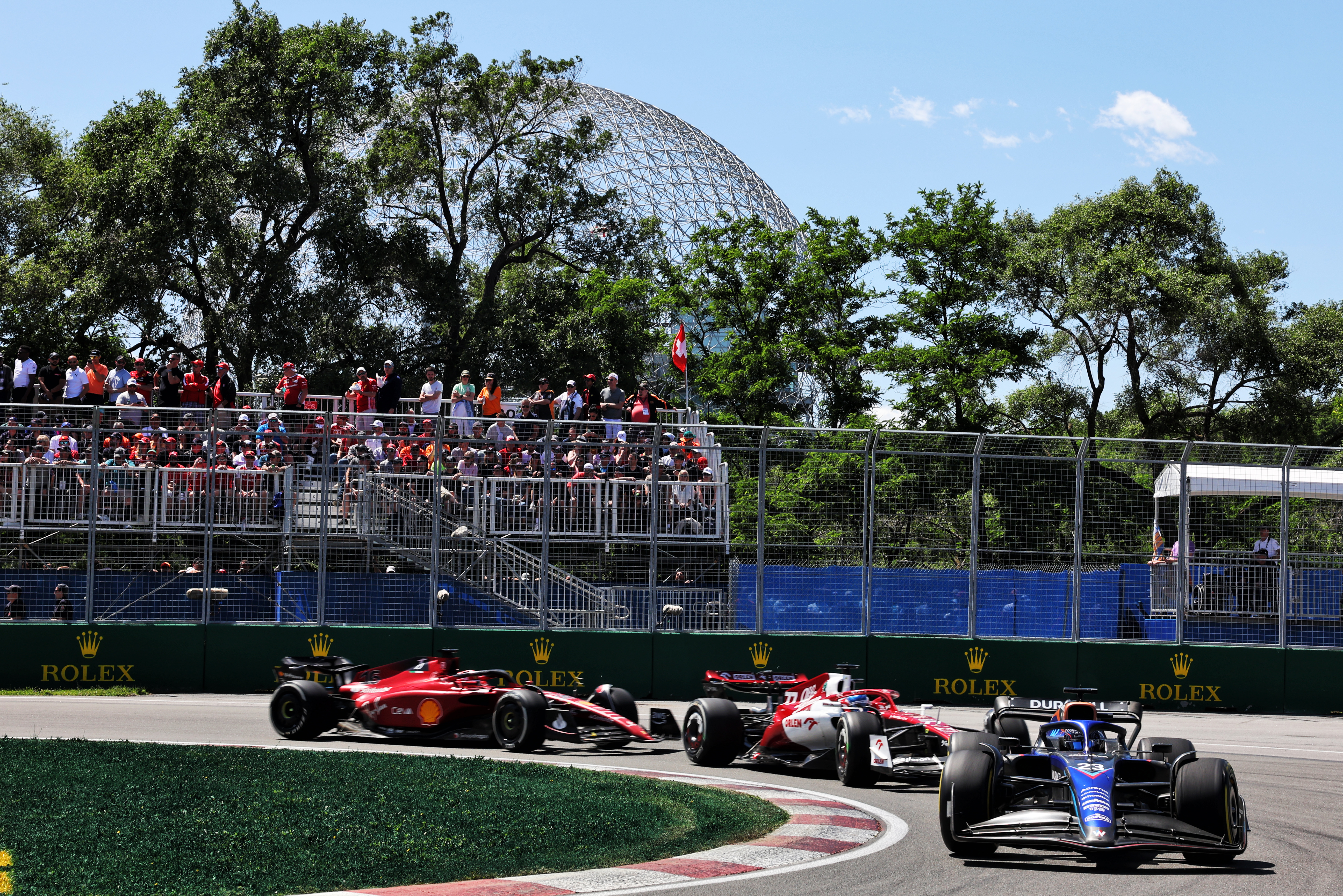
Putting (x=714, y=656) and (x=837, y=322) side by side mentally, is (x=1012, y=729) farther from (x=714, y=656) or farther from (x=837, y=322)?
(x=837, y=322)

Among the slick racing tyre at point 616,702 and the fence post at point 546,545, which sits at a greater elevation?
the fence post at point 546,545

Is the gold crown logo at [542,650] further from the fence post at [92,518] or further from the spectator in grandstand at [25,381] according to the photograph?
the spectator in grandstand at [25,381]

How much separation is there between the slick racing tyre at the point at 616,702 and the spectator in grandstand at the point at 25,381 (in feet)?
48.1

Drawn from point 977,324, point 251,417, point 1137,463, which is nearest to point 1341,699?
point 1137,463

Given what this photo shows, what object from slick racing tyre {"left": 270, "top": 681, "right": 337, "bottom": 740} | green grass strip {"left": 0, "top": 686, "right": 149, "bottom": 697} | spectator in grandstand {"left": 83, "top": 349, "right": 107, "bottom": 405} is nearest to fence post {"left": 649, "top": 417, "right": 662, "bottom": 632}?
slick racing tyre {"left": 270, "top": 681, "right": 337, "bottom": 740}

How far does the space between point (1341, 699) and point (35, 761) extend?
63.9ft

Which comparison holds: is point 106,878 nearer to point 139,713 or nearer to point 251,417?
point 139,713

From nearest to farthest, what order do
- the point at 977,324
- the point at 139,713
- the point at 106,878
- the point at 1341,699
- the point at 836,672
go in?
the point at 106,878 < the point at 836,672 < the point at 139,713 < the point at 1341,699 < the point at 977,324

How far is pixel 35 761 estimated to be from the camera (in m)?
11.8

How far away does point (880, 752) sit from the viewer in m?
12.3

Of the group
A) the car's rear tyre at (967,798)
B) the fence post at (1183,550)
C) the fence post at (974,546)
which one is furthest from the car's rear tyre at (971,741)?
the fence post at (1183,550)

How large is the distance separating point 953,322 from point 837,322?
3.95 m

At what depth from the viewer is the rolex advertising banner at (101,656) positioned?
20094 mm

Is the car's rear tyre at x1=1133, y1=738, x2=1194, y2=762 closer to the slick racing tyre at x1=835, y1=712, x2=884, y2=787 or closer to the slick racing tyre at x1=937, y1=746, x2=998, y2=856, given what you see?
the slick racing tyre at x1=937, y1=746, x2=998, y2=856
